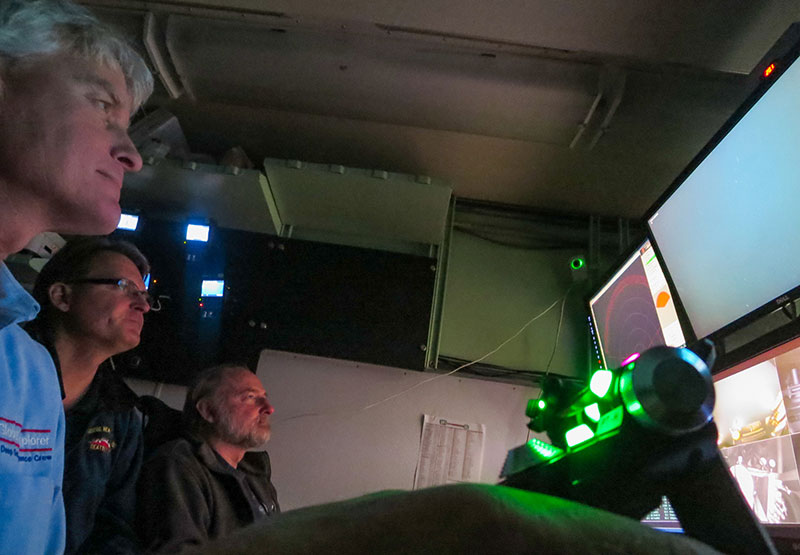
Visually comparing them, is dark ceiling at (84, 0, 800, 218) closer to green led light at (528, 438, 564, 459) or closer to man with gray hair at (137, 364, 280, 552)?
man with gray hair at (137, 364, 280, 552)

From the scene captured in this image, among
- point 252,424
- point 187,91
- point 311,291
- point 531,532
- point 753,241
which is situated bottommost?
point 531,532

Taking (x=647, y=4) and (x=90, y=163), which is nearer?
(x=90, y=163)

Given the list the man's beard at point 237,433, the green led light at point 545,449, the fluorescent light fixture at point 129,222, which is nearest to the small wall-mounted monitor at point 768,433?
the green led light at point 545,449

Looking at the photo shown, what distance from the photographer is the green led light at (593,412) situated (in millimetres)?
385

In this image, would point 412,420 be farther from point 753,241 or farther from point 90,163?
point 90,163

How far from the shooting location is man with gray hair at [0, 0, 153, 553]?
85 cm

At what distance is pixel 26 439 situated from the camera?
940 millimetres

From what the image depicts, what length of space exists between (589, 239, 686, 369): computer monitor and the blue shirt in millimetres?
1426

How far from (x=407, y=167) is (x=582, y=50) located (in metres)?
0.88

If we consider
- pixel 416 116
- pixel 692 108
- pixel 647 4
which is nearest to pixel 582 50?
pixel 647 4

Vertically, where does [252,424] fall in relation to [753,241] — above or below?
below

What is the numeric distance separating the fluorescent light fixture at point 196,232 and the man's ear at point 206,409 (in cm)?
71

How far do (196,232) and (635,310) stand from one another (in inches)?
68.9

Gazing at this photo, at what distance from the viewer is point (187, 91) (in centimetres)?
183
